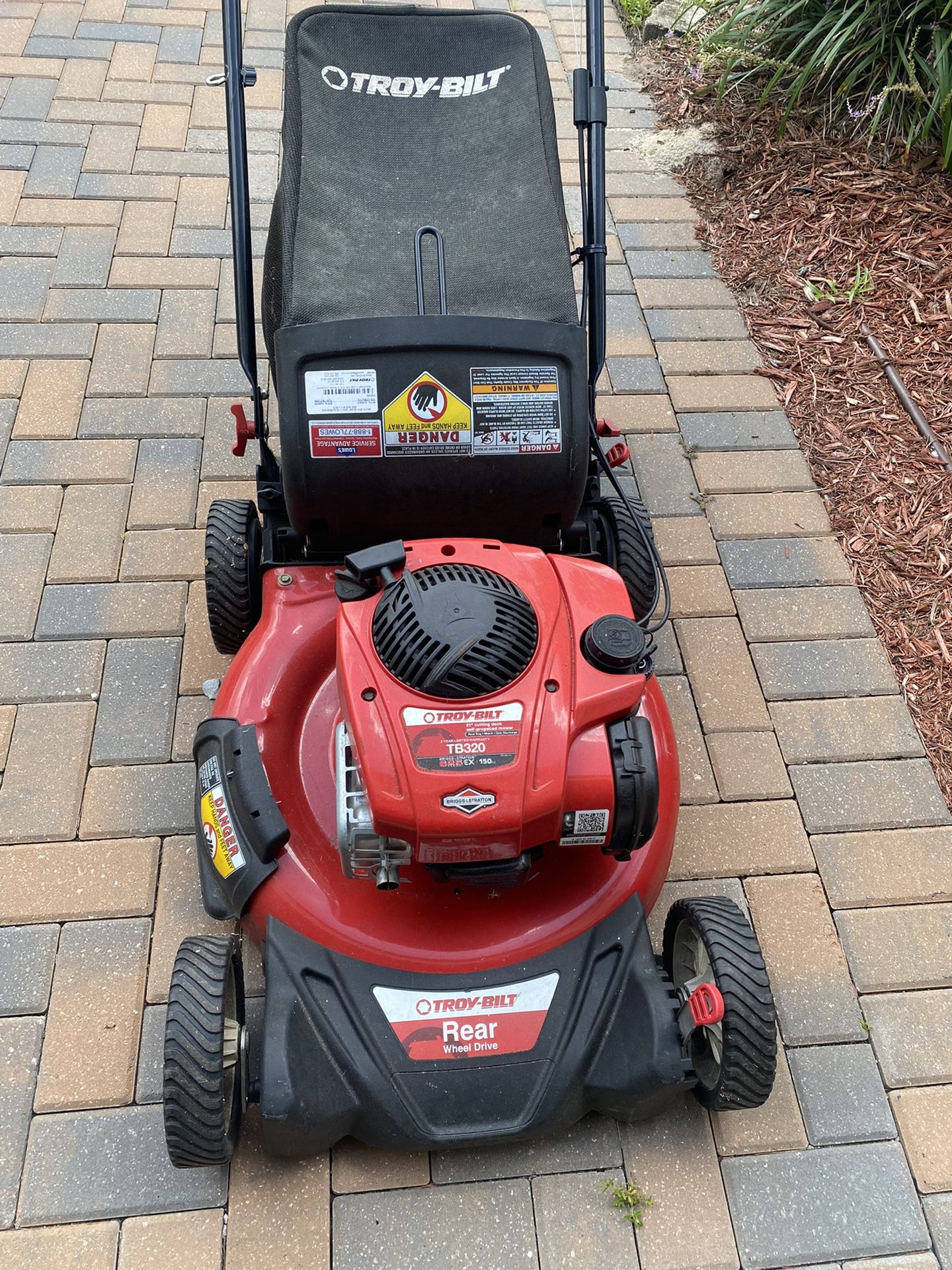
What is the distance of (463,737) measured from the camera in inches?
56.6

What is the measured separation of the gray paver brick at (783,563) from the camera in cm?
258

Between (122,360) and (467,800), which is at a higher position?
(467,800)

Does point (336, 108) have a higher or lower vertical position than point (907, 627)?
higher

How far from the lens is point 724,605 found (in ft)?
8.25

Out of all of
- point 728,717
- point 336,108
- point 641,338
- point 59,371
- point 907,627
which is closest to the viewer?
point 336,108

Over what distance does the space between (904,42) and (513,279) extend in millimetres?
2294

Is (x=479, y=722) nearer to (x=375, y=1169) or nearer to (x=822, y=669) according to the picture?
(x=375, y=1169)

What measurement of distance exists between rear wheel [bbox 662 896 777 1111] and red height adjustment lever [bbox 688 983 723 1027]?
13 millimetres

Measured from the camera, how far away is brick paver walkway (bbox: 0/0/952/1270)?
1.66 metres

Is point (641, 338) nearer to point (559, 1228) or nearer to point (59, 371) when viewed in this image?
point (59, 371)

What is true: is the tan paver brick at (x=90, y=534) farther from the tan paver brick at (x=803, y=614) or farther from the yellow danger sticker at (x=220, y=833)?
the tan paver brick at (x=803, y=614)

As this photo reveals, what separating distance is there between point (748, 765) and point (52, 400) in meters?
1.94

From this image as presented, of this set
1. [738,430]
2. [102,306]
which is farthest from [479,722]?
[102,306]

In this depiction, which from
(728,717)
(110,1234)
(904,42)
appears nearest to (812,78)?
(904,42)
